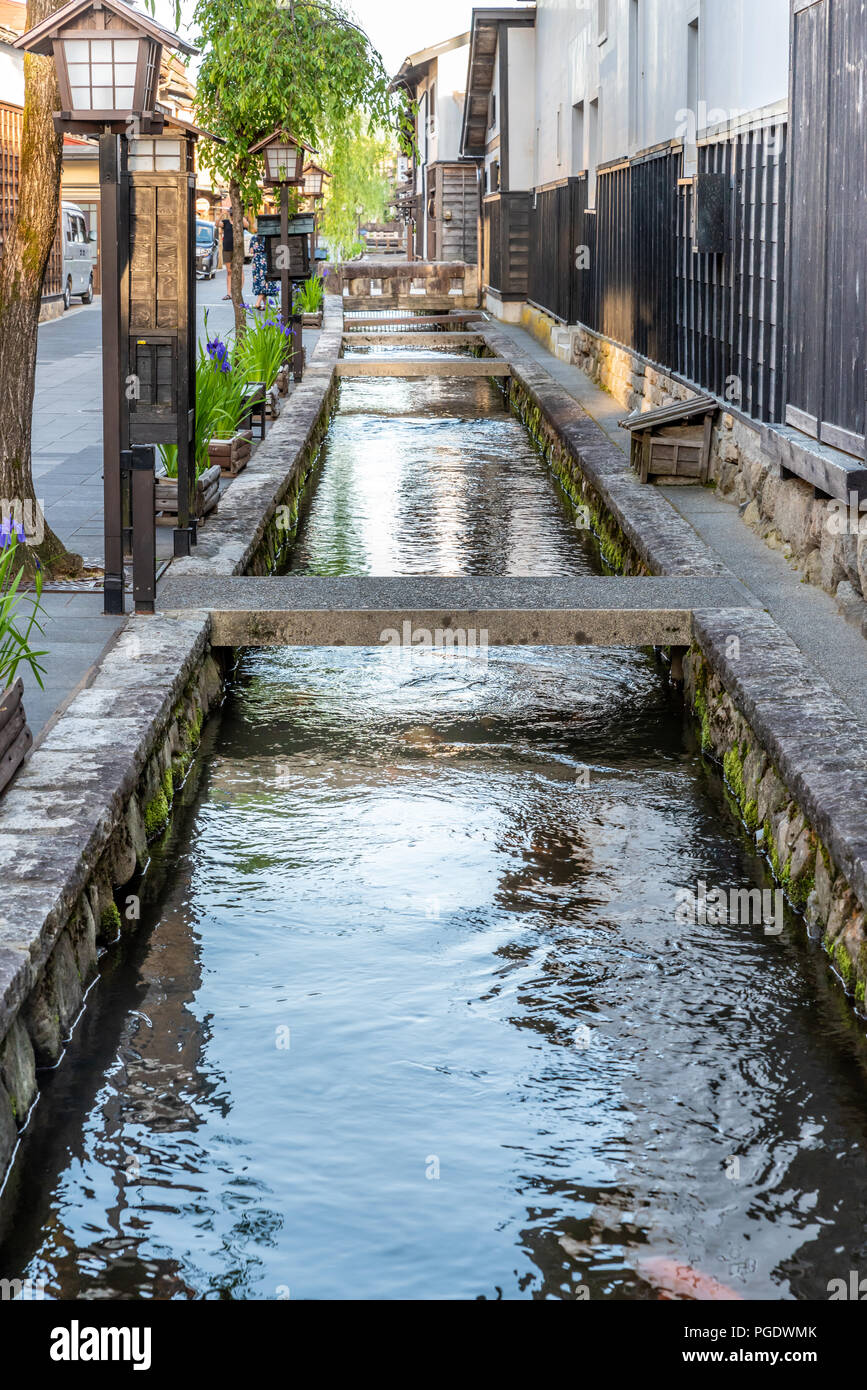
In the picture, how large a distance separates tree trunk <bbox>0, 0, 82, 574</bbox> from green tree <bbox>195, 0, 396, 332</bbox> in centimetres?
1108

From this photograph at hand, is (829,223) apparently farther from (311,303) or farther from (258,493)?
(311,303)

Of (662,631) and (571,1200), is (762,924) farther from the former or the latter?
(662,631)

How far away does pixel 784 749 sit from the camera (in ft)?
16.3

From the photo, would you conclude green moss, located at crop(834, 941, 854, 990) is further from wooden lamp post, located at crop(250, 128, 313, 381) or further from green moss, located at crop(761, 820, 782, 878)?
wooden lamp post, located at crop(250, 128, 313, 381)

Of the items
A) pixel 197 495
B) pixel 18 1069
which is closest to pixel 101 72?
pixel 197 495

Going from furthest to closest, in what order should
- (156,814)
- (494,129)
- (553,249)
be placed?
(494,129) < (553,249) < (156,814)

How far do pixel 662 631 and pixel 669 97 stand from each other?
22.9ft

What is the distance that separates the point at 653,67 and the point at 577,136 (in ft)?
24.2

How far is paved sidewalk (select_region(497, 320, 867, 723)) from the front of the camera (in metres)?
5.93

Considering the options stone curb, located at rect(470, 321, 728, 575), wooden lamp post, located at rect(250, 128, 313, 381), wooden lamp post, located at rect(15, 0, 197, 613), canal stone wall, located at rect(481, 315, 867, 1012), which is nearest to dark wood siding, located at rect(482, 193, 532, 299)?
wooden lamp post, located at rect(250, 128, 313, 381)

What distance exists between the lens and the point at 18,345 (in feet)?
23.3
